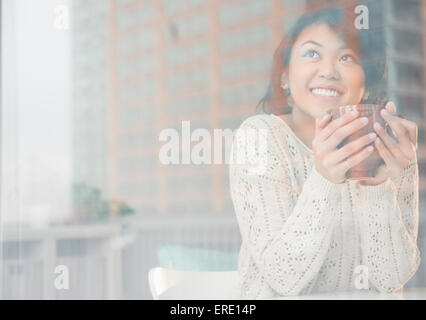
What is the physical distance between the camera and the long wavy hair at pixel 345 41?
68.4 inches

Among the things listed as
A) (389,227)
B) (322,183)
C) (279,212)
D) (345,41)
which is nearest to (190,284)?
(279,212)

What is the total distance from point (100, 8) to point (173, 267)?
76 centimetres

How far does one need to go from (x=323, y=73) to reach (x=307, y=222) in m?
0.40

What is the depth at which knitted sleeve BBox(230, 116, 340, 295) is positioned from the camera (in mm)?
1688

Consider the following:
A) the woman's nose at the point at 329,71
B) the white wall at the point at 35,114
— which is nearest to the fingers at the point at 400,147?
the woman's nose at the point at 329,71

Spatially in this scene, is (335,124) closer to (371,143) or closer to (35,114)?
(371,143)

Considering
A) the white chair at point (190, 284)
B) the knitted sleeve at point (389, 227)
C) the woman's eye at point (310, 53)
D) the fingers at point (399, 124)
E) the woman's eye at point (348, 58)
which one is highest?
the woman's eye at point (310, 53)

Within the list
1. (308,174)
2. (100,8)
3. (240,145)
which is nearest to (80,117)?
(100,8)

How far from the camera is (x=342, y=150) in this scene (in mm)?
1687

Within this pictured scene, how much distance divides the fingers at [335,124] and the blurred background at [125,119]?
5.7 inches

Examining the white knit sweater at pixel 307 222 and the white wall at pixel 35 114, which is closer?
the white knit sweater at pixel 307 222

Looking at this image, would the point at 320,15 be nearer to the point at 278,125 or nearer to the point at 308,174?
the point at 278,125

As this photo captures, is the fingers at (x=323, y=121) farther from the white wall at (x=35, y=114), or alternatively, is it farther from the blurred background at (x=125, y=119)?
the white wall at (x=35, y=114)

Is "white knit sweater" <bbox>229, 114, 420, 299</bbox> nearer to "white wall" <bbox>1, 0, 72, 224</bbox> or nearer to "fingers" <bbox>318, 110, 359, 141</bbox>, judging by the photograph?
"fingers" <bbox>318, 110, 359, 141</bbox>
